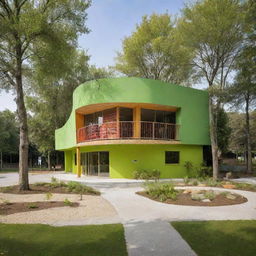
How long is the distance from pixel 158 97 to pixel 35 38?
860cm

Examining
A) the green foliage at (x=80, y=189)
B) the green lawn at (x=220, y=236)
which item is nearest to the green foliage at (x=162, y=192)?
the green foliage at (x=80, y=189)

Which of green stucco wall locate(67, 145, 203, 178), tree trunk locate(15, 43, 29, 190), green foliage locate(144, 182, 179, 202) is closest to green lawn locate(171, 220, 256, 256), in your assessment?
green foliage locate(144, 182, 179, 202)

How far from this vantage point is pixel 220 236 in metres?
5.34

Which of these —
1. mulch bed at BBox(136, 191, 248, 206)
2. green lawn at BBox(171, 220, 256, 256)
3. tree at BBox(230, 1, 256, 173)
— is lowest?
mulch bed at BBox(136, 191, 248, 206)

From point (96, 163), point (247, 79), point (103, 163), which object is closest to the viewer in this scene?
point (247, 79)

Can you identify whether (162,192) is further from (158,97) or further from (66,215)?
(158,97)

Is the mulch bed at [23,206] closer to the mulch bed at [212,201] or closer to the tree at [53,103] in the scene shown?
the mulch bed at [212,201]

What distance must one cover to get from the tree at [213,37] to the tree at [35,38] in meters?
7.79

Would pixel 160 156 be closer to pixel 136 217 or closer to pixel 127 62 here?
pixel 136 217

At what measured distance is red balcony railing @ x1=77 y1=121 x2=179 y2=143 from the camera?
16500 millimetres

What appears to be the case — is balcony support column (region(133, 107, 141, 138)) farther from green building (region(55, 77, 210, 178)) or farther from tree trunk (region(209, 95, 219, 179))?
tree trunk (region(209, 95, 219, 179))

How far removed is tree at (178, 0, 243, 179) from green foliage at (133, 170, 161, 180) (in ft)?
13.4

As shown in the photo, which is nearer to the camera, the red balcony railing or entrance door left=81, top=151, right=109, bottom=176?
the red balcony railing

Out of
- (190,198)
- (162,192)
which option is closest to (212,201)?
(190,198)
